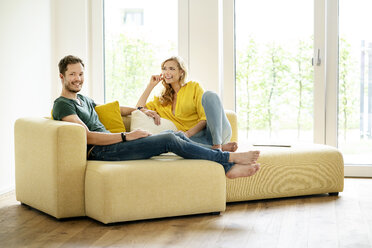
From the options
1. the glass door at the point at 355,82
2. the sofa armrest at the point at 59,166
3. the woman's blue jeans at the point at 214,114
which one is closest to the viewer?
the sofa armrest at the point at 59,166

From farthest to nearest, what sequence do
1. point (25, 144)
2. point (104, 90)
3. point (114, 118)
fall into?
point (104, 90)
point (114, 118)
point (25, 144)

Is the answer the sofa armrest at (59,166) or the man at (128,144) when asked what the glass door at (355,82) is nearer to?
the man at (128,144)

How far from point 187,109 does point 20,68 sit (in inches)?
56.2

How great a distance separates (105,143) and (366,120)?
264 cm

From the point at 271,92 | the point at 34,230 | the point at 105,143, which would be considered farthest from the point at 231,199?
the point at 271,92

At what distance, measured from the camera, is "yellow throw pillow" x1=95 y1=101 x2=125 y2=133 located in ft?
13.1

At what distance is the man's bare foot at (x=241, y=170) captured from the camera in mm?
3605

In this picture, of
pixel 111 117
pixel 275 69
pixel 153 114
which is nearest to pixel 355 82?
pixel 275 69

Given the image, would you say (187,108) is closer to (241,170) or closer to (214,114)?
(214,114)

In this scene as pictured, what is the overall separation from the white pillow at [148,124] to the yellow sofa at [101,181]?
Result: 0.35m

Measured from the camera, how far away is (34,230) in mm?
3162

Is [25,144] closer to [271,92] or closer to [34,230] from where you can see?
[34,230]

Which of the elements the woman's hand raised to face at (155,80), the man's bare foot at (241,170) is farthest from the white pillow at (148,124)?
the man's bare foot at (241,170)

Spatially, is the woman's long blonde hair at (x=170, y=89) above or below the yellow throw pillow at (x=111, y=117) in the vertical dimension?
above
